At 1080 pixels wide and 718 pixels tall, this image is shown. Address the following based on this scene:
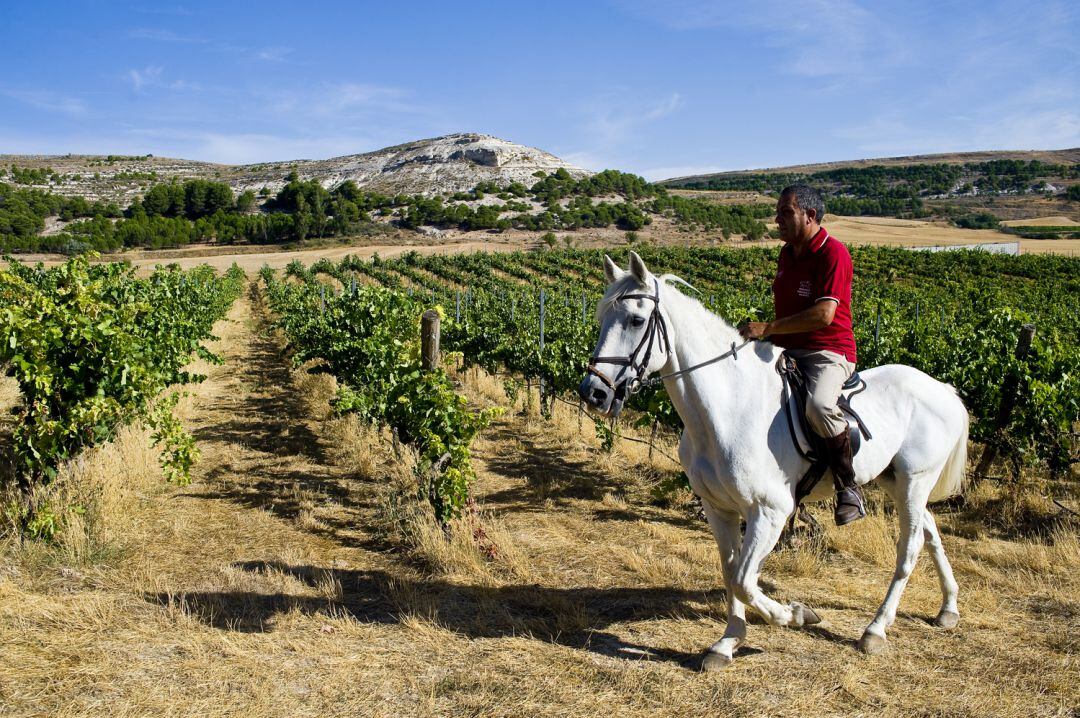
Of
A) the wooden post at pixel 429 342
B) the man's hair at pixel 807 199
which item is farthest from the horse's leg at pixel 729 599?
the wooden post at pixel 429 342

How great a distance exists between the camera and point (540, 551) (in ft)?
17.7

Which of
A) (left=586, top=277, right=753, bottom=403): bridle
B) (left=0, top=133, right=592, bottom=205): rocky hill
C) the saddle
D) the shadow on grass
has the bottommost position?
the shadow on grass

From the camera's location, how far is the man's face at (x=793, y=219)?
3541 millimetres

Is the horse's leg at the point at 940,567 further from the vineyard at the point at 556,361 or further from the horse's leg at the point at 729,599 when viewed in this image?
the vineyard at the point at 556,361

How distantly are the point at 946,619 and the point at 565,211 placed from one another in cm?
7348

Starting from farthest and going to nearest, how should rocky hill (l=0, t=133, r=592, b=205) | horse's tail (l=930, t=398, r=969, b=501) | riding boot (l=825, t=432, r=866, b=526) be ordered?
rocky hill (l=0, t=133, r=592, b=205) < horse's tail (l=930, t=398, r=969, b=501) < riding boot (l=825, t=432, r=866, b=526)

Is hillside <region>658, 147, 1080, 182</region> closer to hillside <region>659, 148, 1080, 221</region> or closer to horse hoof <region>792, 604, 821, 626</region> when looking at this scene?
hillside <region>659, 148, 1080, 221</region>

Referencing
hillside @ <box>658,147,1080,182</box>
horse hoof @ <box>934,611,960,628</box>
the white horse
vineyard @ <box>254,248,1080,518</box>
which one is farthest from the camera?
hillside @ <box>658,147,1080,182</box>

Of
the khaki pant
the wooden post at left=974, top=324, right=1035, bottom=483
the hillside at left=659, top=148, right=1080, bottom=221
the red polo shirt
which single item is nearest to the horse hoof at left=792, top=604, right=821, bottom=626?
the khaki pant

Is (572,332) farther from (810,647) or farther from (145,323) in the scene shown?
(810,647)

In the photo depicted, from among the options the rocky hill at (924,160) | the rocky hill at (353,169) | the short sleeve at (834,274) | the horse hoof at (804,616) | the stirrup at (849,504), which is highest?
the rocky hill at (924,160)

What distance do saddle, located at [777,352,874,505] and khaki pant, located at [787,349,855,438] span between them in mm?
49

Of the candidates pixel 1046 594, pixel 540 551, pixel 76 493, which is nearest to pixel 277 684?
pixel 540 551

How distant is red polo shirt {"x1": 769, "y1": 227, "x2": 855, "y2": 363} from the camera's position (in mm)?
3469
